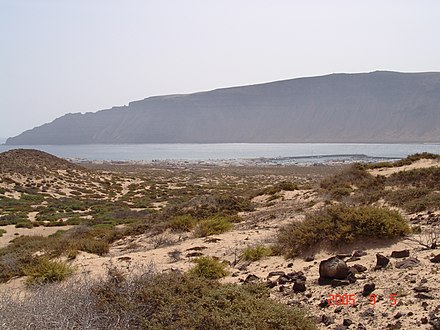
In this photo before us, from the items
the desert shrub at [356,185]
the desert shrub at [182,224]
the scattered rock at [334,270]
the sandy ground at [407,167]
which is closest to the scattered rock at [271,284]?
the scattered rock at [334,270]

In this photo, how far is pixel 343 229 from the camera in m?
8.64

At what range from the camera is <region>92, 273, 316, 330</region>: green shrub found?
4.90 metres

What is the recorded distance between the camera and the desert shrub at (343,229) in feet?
28.1

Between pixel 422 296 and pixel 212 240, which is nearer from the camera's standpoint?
pixel 422 296

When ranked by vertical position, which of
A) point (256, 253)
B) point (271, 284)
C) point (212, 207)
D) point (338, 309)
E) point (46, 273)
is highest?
point (338, 309)

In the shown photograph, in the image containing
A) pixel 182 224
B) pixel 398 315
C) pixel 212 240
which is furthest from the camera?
pixel 182 224

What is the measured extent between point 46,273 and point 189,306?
4759mm

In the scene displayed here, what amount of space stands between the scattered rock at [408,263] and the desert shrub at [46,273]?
6.37 metres

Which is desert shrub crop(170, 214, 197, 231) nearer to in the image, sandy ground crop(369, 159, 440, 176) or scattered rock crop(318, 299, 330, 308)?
scattered rock crop(318, 299, 330, 308)

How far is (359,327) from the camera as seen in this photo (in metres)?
4.92

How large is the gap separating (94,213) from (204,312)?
24233 mm

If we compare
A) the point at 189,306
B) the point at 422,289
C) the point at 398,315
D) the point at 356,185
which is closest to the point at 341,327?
the point at 398,315

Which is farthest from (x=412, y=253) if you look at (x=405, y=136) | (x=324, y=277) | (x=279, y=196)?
(x=405, y=136)
